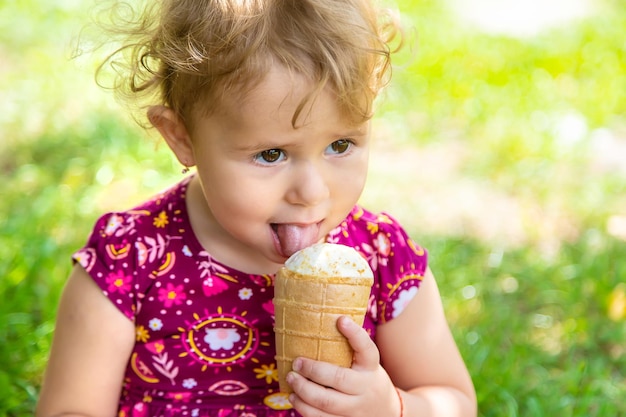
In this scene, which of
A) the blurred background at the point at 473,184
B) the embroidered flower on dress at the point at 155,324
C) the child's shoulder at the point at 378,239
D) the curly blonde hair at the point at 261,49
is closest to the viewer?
the curly blonde hair at the point at 261,49

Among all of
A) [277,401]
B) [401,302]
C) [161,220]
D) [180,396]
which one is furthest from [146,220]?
[401,302]

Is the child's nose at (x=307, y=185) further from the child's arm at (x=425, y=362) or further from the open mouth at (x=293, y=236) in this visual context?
the child's arm at (x=425, y=362)

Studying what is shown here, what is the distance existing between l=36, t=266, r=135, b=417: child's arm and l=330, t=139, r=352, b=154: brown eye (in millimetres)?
622

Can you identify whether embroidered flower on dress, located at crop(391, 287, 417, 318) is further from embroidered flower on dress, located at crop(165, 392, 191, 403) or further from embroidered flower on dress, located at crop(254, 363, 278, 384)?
embroidered flower on dress, located at crop(165, 392, 191, 403)

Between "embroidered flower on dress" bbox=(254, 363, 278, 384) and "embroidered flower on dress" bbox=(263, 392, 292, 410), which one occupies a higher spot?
"embroidered flower on dress" bbox=(254, 363, 278, 384)

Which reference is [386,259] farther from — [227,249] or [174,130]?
[174,130]

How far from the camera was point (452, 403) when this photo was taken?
7.20 feet

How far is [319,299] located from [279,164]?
278 millimetres

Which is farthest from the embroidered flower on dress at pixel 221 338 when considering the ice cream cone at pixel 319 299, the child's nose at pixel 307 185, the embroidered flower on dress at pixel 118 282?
the child's nose at pixel 307 185

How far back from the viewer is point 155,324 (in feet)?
6.88

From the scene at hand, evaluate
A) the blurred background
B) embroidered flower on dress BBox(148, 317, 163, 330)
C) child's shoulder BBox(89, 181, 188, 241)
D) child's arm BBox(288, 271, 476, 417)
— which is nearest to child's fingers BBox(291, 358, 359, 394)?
child's arm BBox(288, 271, 476, 417)

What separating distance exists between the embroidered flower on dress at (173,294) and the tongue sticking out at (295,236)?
1.09ft

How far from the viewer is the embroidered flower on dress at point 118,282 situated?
6.75 ft

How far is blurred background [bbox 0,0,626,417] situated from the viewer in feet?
9.25
